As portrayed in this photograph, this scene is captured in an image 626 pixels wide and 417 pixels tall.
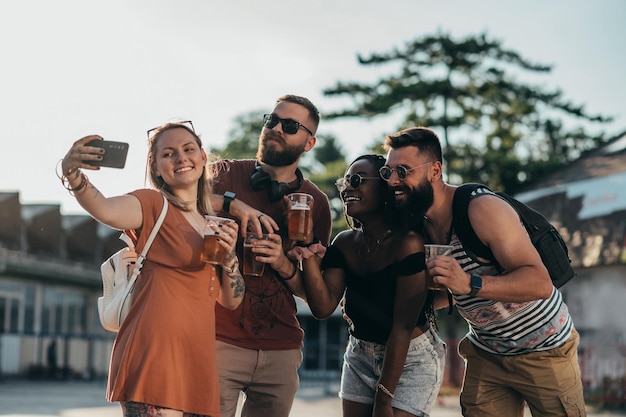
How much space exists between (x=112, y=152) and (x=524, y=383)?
2.65 meters

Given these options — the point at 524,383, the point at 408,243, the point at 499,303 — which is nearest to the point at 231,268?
the point at 408,243

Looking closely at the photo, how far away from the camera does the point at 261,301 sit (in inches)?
211

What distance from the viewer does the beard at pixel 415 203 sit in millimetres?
4949

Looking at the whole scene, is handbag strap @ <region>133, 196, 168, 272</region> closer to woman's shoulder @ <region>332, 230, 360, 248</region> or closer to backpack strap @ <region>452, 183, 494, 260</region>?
woman's shoulder @ <region>332, 230, 360, 248</region>

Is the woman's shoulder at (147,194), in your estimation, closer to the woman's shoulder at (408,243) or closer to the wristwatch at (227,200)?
the wristwatch at (227,200)

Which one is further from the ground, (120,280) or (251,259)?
(251,259)

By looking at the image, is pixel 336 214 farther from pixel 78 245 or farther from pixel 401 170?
pixel 401 170

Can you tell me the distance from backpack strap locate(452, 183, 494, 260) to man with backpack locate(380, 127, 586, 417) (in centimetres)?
2

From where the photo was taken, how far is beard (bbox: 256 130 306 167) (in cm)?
558

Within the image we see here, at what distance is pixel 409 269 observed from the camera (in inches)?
192

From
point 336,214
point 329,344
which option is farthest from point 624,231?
point 329,344

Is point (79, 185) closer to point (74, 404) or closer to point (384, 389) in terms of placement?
point (384, 389)

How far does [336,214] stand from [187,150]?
30.6 m

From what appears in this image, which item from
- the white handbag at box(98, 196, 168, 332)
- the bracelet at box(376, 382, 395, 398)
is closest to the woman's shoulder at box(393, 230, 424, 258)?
the bracelet at box(376, 382, 395, 398)
